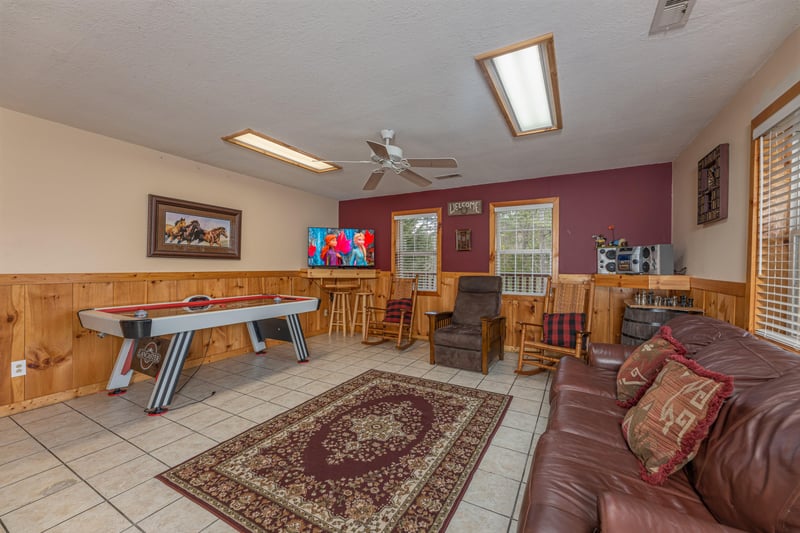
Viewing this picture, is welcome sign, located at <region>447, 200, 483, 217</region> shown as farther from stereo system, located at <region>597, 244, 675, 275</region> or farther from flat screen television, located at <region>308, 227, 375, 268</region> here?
stereo system, located at <region>597, 244, 675, 275</region>

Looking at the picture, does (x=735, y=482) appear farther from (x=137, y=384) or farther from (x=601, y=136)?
(x=137, y=384)

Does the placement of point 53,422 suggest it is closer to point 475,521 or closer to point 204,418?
point 204,418

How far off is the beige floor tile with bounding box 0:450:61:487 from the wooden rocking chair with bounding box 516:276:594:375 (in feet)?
12.4

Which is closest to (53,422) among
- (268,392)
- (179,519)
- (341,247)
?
(268,392)

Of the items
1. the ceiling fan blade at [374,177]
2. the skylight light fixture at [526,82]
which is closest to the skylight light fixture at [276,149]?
the ceiling fan blade at [374,177]

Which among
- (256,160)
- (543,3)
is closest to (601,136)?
(543,3)

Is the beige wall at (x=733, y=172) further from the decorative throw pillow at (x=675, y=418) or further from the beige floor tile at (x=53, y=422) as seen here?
the beige floor tile at (x=53, y=422)

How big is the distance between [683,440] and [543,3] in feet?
6.23

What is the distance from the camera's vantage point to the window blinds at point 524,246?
4461 mm

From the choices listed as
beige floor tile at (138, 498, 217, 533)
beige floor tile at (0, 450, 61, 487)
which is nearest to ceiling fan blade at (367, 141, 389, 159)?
beige floor tile at (138, 498, 217, 533)

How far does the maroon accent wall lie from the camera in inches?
151

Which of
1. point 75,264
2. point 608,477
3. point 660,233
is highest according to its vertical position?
point 660,233

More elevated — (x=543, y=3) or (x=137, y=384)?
(x=543, y=3)

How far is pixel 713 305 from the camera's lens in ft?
8.63
